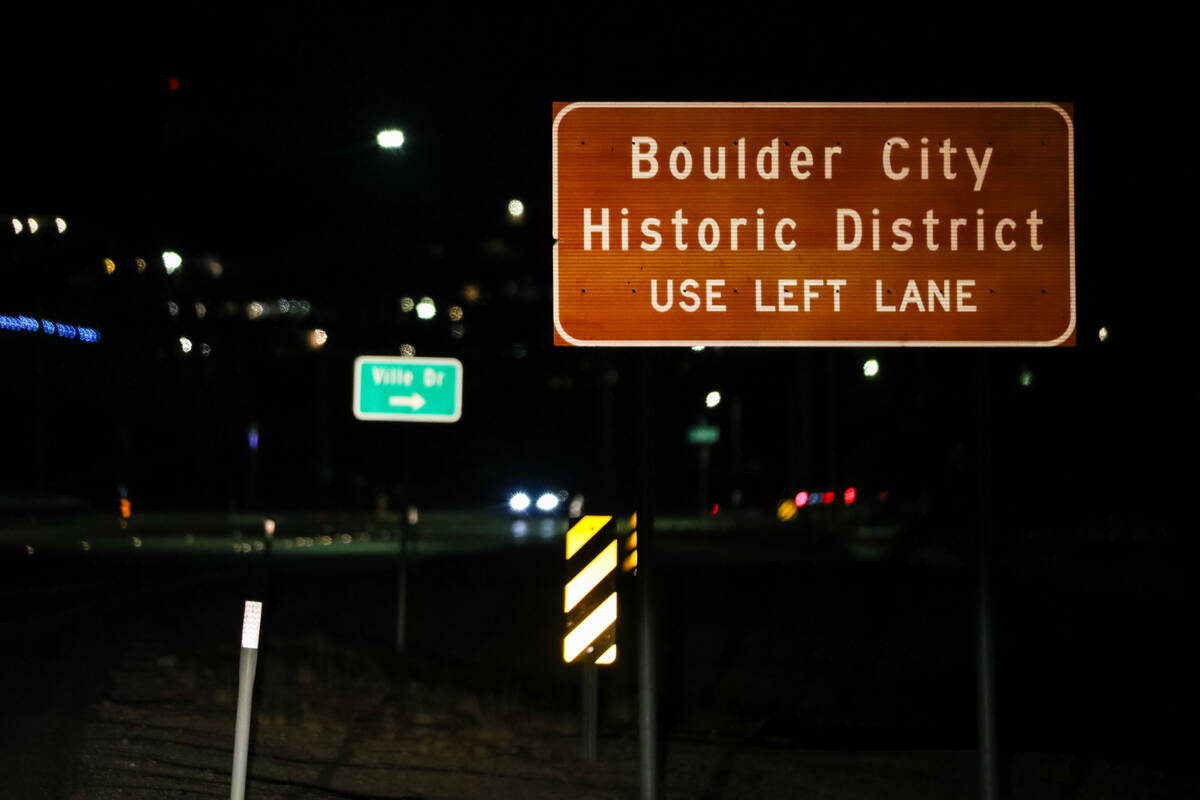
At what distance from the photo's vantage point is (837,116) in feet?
23.8

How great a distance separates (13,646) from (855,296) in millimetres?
10876

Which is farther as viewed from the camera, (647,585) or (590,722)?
(590,722)

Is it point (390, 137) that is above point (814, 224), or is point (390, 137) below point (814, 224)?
above

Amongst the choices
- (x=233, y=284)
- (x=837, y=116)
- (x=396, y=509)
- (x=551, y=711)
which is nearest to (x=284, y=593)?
(x=551, y=711)

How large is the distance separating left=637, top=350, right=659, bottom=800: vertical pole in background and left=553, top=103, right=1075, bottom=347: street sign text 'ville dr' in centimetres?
39

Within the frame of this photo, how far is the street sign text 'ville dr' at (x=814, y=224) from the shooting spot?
7113 millimetres

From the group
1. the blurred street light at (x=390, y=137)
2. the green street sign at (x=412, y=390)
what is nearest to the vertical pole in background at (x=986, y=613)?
the green street sign at (x=412, y=390)

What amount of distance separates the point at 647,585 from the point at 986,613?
1632 mm

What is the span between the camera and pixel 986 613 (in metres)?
7.14

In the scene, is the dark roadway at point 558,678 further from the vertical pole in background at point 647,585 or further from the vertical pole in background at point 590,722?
the vertical pole in background at point 647,585

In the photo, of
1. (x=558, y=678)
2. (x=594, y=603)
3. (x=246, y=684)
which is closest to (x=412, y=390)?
(x=558, y=678)

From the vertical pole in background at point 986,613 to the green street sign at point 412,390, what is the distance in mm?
7834

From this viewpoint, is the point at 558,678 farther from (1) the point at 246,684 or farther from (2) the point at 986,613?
(2) the point at 986,613

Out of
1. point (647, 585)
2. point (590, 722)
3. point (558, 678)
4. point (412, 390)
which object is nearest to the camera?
point (647, 585)
